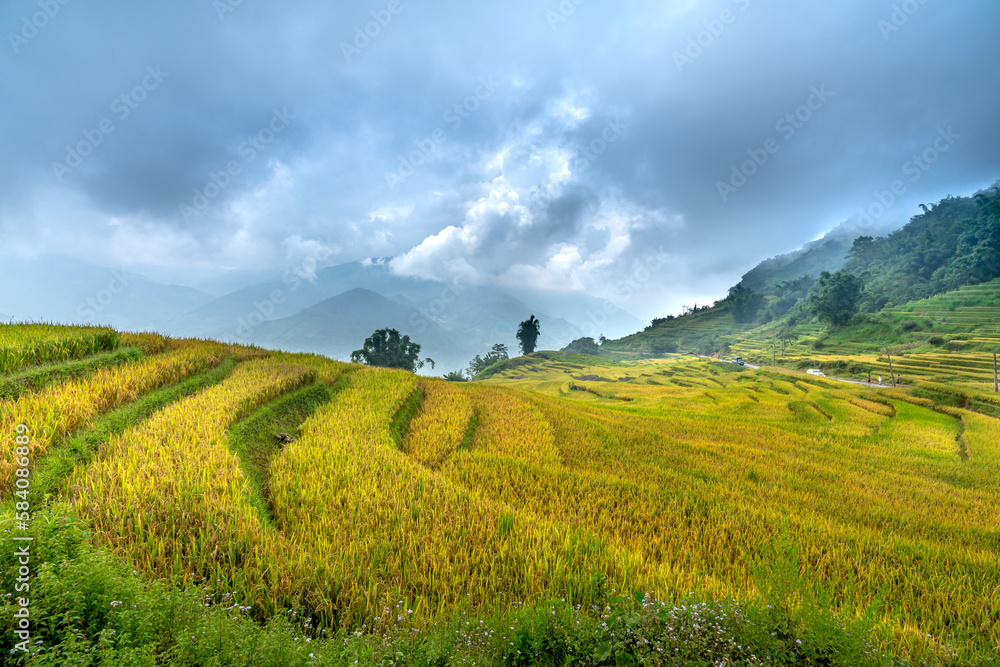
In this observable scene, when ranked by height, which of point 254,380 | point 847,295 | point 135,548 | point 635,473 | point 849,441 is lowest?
point 849,441

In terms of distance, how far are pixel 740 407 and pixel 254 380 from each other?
21.5m

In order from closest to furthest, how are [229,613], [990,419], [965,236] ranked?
[229,613], [990,419], [965,236]

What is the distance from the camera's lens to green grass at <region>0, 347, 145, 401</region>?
18.1 feet

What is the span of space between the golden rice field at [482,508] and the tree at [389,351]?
47696 mm

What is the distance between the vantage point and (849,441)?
11945 mm

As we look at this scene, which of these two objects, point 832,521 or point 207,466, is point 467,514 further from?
point 832,521

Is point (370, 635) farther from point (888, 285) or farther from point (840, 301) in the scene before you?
point (888, 285)

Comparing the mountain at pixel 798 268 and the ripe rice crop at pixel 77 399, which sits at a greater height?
the mountain at pixel 798 268

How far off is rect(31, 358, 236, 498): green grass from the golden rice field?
0.19 metres

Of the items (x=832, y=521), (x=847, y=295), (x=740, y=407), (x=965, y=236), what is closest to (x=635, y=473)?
(x=832, y=521)

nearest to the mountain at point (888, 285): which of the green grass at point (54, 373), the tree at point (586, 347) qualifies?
the tree at point (586, 347)

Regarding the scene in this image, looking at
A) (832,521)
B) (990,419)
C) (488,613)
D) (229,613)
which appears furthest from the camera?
(990,419)

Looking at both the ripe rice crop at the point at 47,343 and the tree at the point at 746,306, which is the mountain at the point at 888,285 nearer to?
the tree at the point at 746,306

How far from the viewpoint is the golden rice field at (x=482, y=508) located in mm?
3434
